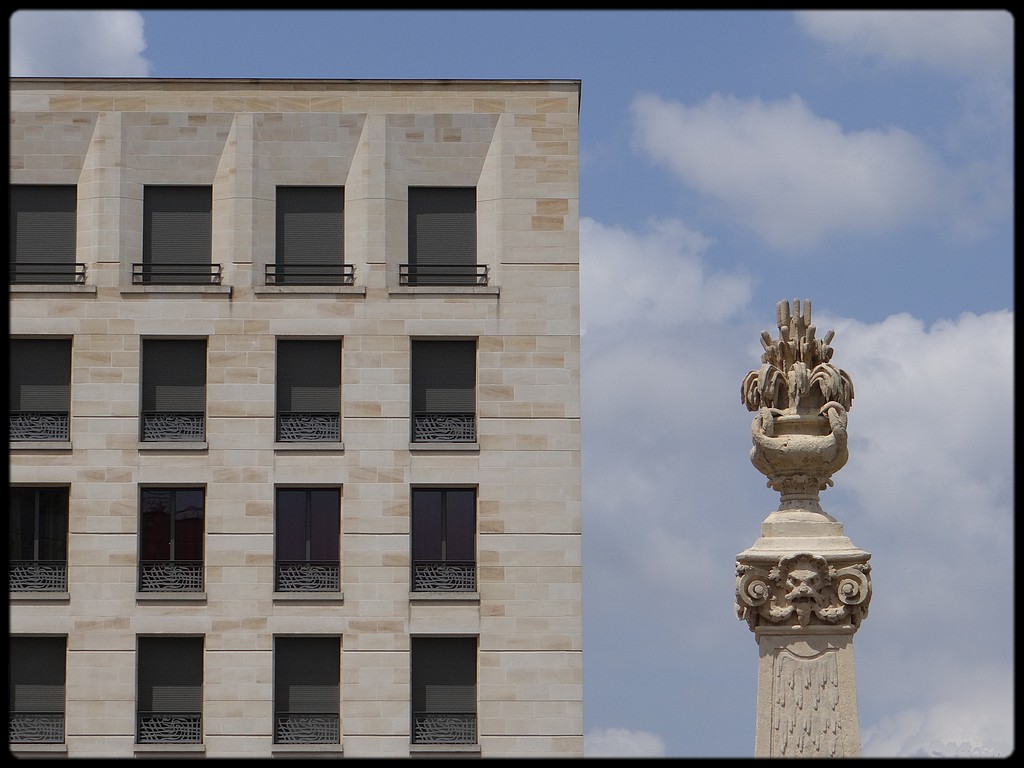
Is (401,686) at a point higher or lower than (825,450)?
lower

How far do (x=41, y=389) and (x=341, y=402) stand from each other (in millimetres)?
6324

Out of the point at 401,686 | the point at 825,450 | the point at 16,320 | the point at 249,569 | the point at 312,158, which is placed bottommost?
the point at 401,686

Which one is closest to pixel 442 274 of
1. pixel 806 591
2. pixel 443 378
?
pixel 443 378

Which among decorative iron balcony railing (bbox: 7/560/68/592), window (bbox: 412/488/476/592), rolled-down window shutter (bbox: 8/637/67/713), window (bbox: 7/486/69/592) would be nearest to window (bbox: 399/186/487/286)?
window (bbox: 412/488/476/592)

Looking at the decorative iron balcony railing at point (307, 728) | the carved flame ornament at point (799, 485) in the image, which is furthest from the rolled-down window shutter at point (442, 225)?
the carved flame ornament at point (799, 485)

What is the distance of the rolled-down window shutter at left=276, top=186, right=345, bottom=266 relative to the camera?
39.0 metres

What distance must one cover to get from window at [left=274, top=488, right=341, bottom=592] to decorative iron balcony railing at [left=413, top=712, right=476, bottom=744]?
10.5 feet

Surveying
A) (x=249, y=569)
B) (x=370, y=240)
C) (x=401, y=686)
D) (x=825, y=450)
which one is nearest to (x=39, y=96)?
(x=370, y=240)

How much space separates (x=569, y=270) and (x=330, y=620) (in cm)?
890

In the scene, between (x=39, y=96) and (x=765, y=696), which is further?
(x=39, y=96)

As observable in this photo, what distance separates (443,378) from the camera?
38.5m

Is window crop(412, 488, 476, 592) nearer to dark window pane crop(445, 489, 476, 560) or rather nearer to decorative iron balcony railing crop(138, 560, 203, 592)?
dark window pane crop(445, 489, 476, 560)

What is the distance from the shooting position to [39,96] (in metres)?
39.1

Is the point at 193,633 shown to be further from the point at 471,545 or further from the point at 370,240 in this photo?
the point at 370,240
